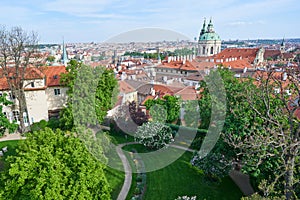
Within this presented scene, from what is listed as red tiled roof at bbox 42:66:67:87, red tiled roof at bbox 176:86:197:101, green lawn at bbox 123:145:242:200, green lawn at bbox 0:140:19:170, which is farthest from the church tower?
green lawn at bbox 0:140:19:170

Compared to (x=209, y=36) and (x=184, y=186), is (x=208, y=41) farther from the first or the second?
(x=184, y=186)

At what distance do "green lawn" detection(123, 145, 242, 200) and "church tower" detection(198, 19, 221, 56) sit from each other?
66136mm

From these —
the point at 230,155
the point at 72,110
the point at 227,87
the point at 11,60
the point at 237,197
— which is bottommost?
the point at 237,197

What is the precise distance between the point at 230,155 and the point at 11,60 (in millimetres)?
22101

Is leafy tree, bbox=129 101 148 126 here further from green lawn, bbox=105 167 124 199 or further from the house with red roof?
the house with red roof

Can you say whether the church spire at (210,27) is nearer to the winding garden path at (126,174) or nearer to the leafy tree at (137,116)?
the leafy tree at (137,116)

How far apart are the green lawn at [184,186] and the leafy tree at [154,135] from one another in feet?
9.05

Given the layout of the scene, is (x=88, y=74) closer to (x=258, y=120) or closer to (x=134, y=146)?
(x=134, y=146)

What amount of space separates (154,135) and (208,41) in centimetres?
6412

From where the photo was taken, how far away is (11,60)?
23.1 metres

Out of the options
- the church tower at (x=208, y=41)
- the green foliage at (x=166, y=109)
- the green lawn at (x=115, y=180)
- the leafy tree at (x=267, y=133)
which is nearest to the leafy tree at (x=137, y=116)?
the green foliage at (x=166, y=109)

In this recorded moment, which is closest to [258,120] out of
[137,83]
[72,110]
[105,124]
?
[72,110]

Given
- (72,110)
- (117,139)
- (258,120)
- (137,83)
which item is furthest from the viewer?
(137,83)

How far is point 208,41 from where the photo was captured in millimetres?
77000
